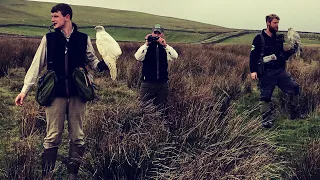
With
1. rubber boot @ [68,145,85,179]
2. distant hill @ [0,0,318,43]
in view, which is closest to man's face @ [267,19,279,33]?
rubber boot @ [68,145,85,179]

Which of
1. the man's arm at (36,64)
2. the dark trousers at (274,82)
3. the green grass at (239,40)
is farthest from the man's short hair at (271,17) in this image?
the green grass at (239,40)

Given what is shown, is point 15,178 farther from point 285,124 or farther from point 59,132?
point 285,124

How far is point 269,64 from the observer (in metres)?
5.95

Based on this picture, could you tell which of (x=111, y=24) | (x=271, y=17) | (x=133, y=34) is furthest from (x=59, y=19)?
(x=111, y=24)

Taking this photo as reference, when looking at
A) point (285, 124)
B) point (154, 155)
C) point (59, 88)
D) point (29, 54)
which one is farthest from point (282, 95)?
point (29, 54)

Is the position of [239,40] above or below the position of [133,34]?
below

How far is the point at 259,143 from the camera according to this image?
136 inches

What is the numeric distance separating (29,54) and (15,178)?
9.43m

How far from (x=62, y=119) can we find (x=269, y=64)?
12.3 feet

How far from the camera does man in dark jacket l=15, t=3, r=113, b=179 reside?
11.2 feet

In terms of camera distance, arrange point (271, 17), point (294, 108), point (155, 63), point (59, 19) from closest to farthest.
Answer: point (59, 19), point (155, 63), point (271, 17), point (294, 108)

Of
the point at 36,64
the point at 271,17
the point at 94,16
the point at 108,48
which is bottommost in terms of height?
the point at 36,64

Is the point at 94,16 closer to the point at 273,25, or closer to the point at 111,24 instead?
the point at 111,24

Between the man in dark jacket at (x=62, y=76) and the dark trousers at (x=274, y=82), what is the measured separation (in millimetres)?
3347
